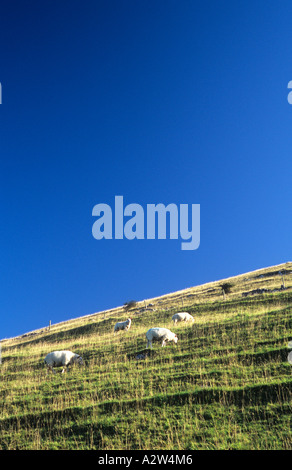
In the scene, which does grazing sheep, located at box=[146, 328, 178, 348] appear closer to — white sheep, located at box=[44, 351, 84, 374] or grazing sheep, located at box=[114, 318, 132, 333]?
white sheep, located at box=[44, 351, 84, 374]

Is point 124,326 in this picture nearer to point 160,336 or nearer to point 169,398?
point 160,336

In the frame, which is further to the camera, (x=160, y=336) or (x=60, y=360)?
(x=160, y=336)

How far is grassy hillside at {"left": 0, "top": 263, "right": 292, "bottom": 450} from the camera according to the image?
9.69 metres

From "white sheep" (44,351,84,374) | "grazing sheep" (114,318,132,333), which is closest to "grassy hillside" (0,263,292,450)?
"white sheep" (44,351,84,374)

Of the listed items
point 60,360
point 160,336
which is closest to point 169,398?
point 160,336

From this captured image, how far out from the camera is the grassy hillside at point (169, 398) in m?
9.69

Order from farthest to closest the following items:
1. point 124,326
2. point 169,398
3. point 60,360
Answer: point 124,326 → point 60,360 → point 169,398

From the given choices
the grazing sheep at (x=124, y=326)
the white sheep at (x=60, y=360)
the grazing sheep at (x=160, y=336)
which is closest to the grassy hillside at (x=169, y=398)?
the grazing sheep at (x=160, y=336)

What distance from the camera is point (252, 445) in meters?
8.55

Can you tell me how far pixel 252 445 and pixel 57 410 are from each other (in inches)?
312

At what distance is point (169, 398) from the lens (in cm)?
1216
